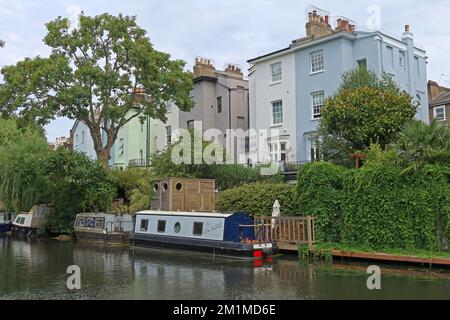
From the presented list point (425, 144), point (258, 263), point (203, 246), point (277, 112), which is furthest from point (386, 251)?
point (277, 112)

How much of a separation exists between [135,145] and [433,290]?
33426 millimetres

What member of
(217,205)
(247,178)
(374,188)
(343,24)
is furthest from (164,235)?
(343,24)

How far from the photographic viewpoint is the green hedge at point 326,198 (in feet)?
55.6

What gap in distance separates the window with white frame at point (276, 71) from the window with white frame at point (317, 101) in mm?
3016

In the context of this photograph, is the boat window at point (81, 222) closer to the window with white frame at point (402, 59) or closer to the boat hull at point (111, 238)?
→ the boat hull at point (111, 238)

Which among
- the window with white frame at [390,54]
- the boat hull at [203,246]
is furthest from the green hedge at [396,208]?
the window with white frame at [390,54]

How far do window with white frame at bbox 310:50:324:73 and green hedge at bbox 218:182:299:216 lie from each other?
1157 cm

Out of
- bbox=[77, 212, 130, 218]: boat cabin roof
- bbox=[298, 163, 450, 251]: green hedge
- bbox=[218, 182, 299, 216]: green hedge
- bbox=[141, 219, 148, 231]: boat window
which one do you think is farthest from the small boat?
bbox=[298, 163, 450, 251]: green hedge

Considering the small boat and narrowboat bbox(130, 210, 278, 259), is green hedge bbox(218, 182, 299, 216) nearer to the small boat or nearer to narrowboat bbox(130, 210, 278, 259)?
narrowboat bbox(130, 210, 278, 259)

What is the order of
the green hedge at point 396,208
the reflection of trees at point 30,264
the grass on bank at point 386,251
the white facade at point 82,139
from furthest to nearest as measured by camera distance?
the white facade at point 82,139 < the green hedge at point 396,208 < the grass on bank at point 386,251 < the reflection of trees at point 30,264

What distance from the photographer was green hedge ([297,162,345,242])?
1695 centimetres

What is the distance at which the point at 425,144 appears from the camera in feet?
49.3

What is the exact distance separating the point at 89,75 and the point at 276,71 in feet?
39.8

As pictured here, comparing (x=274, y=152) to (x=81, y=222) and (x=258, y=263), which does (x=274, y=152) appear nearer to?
(x=81, y=222)
